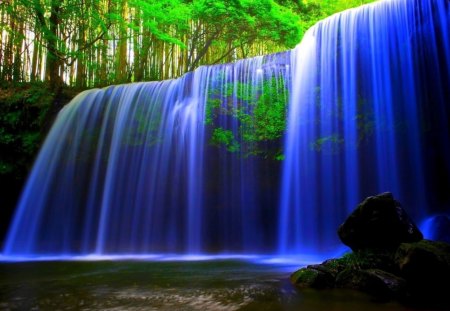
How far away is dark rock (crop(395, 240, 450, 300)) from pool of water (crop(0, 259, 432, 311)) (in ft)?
1.64

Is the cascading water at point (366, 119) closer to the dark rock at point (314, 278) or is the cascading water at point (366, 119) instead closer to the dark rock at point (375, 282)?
the dark rock at point (314, 278)

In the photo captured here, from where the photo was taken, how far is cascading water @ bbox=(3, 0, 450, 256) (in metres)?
7.77

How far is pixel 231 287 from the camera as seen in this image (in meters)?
4.34

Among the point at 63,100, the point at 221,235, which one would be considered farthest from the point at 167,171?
the point at 63,100

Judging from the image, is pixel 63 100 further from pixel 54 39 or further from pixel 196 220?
pixel 196 220

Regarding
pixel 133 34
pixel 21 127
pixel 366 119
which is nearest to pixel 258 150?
pixel 366 119

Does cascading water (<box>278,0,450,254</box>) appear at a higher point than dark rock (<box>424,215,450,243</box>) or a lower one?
higher

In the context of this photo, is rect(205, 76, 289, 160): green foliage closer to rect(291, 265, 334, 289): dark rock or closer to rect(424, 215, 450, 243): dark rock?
rect(424, 215, 450, 243): dark rock

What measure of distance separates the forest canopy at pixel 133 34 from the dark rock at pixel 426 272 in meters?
11.7

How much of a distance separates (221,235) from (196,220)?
723 mm

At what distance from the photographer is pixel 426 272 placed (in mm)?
3791

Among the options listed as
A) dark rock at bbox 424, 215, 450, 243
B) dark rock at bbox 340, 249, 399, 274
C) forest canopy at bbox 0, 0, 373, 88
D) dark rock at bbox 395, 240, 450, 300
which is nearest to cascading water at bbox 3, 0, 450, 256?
dark rock at bbox 424, 215, 450, 243

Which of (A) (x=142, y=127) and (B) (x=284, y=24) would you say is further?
(B) (x=284, y=24)

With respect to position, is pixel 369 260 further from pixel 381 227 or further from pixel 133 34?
pixel 133 34
